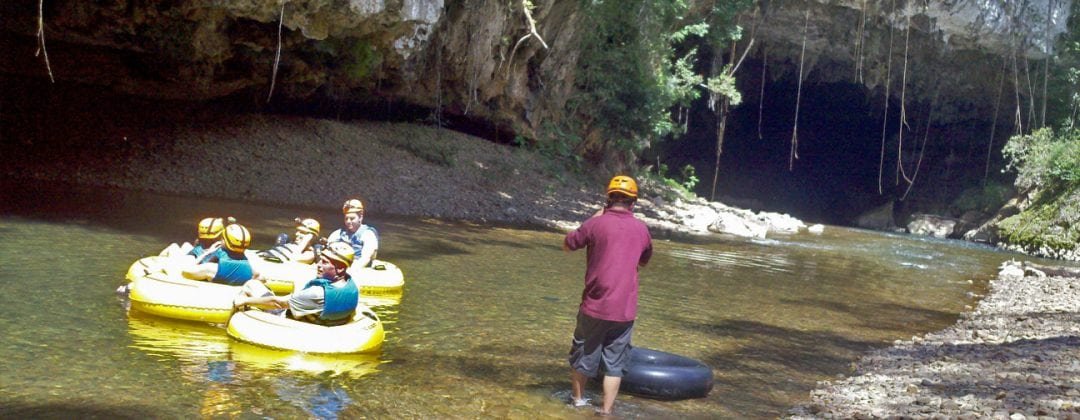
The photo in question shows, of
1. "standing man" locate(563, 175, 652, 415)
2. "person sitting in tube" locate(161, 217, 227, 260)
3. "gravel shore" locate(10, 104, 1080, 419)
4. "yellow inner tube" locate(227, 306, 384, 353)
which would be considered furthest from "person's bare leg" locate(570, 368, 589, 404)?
"person sitting in tube" locate(161, 217, 227, 260)

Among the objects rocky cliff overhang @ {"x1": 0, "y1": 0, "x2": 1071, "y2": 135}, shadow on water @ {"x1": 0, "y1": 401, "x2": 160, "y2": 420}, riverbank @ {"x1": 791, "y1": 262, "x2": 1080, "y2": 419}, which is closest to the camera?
shadow on water @ {"x1": 0, "y1": 401, "x2": 160, "y2": 420}

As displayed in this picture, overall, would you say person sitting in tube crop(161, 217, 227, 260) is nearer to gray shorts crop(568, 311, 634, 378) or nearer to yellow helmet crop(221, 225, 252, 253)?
yellow helmet crop(221, 225, 252, 253)

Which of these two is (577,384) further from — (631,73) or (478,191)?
(631,73)

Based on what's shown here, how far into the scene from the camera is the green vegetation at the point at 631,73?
23406 mm

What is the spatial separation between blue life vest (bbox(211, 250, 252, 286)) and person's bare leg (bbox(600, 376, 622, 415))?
11.6ft

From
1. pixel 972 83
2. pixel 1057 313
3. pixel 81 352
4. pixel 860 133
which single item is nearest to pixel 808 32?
pixel 972 83

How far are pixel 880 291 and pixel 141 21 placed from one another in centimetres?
1207

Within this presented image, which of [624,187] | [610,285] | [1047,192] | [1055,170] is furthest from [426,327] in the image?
[1047,192]

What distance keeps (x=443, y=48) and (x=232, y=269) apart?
43.8ft

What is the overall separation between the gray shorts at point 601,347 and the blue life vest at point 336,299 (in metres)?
1.90

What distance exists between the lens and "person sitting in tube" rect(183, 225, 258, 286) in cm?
714

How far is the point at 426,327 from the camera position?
288 inches

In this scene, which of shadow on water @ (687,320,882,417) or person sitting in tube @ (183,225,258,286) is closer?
shadow on water @ (687,320,882,417)

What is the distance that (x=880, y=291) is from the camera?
12578mm
